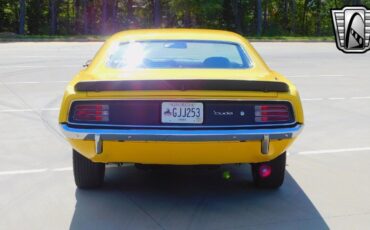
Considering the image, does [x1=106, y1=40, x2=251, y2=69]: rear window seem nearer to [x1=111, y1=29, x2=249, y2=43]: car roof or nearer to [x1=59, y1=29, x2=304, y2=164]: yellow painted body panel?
[x1=111, y1=29, x2=249, y2=43]: car roof

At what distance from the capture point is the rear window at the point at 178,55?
14.2 feet

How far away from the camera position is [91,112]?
3.64 meters

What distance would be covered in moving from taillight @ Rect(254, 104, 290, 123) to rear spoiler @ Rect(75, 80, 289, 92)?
5.6 inches

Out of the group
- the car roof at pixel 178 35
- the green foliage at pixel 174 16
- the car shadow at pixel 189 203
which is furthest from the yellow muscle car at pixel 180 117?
the green foliage at pixel 174 16

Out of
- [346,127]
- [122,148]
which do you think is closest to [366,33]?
[346,127]

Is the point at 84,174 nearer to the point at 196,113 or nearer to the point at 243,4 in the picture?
the point at 196,113

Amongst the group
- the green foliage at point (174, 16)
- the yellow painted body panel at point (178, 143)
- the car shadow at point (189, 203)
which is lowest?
the car shadow at point (189, 203)

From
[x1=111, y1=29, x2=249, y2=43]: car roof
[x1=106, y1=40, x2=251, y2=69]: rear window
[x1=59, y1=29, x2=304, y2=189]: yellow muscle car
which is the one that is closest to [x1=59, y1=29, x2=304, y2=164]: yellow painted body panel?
[x1=59, y1=29, x2=304, y2=189]: yellow muscle car

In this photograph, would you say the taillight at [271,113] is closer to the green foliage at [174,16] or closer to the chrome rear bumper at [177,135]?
the chrome rear bumper at [177,135]

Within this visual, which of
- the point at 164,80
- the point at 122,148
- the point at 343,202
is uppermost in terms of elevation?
the point at 164,80

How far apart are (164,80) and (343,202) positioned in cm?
192

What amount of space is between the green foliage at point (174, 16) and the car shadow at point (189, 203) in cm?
4131

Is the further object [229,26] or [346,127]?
[229,26]

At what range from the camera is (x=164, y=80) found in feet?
11.6
